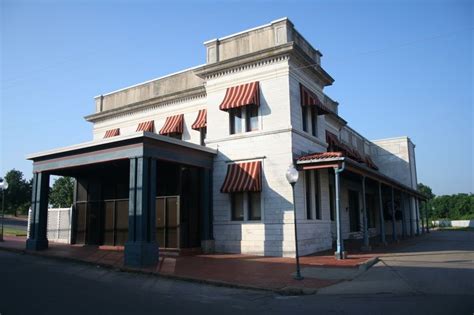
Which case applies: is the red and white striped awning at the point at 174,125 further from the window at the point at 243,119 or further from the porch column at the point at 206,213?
the porch column at the point at 206,213

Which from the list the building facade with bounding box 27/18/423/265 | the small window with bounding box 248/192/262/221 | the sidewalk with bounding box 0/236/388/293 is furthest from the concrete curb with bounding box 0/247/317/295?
the small window with bounding box 248/192/262/221

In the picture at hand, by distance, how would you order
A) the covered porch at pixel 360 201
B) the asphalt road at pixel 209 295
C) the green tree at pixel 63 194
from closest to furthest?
the asphalt road at pixel 209 295 < the covered porch at pixel 360 201 < the green tree at pixel 63 194

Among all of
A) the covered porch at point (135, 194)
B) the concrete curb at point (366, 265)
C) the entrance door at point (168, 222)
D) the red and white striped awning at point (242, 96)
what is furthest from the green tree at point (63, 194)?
the concrete curb at point (366, 265)

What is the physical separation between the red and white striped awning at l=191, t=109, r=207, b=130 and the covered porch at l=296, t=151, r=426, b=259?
580 centimetres

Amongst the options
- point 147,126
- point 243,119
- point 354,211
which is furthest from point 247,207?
point 354,211

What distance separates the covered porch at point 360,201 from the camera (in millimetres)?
15379

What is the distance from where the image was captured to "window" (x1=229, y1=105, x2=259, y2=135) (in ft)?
58.5

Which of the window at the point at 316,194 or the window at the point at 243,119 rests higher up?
the window at the point at 243,119

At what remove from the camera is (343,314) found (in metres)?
6.98

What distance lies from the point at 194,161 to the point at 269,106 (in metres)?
4.15

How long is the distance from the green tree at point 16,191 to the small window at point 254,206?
5926cm

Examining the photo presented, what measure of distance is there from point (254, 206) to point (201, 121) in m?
5.53

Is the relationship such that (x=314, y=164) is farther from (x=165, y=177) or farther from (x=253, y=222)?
(x=165, y=177)

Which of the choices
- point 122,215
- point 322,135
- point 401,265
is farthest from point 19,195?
point 401,265
